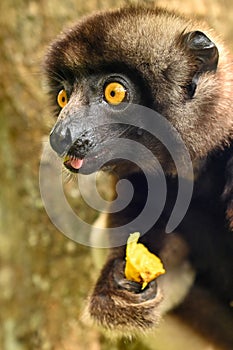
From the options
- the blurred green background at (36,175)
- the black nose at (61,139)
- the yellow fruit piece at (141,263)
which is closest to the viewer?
the black nose at (61,139)

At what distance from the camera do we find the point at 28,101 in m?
4.43

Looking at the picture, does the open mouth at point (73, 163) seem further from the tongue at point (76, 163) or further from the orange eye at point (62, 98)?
the orange eye at point (62, 98)

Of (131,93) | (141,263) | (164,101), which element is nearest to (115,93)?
(131,93)

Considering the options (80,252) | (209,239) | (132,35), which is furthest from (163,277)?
(132,35)

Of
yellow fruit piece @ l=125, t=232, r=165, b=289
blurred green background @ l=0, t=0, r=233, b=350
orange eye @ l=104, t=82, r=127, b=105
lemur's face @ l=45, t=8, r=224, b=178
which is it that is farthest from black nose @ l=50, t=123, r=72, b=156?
blurred green background @ l=0, t=0, r=233, b=350

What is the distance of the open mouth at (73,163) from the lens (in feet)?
10.1

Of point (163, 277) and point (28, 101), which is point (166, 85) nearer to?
point (163, 277)

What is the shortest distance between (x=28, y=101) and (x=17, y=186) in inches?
20.5

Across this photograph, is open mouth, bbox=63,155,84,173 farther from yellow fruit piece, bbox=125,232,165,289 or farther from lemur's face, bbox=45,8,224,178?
yellow fruit piece, bbox=125,232,165,289

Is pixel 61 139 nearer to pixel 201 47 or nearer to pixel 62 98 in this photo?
pixel 62 98

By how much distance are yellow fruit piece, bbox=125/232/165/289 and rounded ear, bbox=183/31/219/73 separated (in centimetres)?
83

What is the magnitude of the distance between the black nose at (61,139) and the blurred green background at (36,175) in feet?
4.26

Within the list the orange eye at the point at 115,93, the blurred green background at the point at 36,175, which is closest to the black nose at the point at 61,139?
the orange eye at the point at 115,93

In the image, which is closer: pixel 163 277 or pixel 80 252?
pixel 163 277
